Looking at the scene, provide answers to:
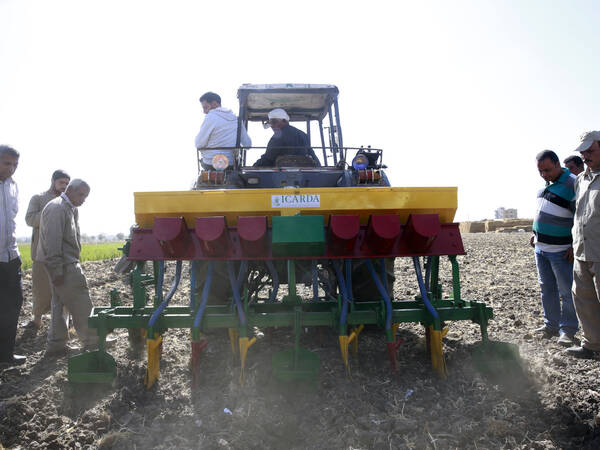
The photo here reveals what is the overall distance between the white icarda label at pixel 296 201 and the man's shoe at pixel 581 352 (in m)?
2.52

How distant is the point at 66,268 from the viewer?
4074 mm

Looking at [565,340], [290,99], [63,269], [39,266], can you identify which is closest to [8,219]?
[63,269]

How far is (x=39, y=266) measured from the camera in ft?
16.0

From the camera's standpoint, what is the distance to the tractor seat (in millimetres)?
4598

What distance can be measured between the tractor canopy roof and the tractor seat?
0.88m

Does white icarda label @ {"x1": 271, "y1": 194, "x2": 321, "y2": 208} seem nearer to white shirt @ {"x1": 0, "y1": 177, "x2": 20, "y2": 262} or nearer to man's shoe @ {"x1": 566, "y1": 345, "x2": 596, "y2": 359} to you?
man's shoe @ {"x1": 566, "y1": 345, "x2": 596, "y2": 359}

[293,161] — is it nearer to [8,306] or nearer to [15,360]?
[8,306]

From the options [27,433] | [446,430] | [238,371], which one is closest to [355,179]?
[238,371]

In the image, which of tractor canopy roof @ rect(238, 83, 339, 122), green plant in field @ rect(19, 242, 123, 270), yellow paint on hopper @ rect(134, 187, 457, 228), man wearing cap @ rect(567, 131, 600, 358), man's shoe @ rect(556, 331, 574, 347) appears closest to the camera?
yellow paint on hopper @ rect(134, 187, 457, 228)

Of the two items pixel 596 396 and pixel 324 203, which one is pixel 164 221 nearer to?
pixel 324 203

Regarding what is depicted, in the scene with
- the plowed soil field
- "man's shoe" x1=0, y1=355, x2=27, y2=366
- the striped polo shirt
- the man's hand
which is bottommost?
"man's shoe" x1=0, y1=355, x2=27, y2=366

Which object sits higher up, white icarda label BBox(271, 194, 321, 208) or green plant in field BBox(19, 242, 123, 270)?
white icarda label BBox(271, 194, 321, 208)

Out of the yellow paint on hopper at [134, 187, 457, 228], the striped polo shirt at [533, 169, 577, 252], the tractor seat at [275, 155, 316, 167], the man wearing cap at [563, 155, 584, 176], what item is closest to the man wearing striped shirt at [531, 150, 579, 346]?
the striped polo shirt at [533, 169, 577, 252]

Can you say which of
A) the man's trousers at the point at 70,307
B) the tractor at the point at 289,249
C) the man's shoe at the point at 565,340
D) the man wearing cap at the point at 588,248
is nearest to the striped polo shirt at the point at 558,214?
the man wearing cap at the point at 588,248
